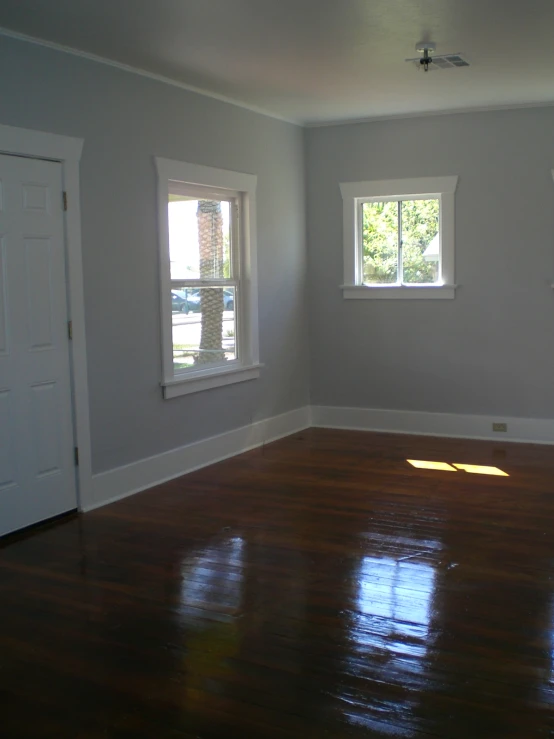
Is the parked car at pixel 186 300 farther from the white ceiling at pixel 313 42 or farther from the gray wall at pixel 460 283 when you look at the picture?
the gray wall at pixel 460 283

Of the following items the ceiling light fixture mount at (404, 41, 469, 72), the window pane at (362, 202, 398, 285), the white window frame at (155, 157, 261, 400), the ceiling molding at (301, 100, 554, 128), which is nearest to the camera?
the ceiling light fixture mount at (404, 41, 469, 72)

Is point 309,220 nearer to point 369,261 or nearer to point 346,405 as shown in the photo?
point 369,261

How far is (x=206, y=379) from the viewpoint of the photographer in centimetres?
581

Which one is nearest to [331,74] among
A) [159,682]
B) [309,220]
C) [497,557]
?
[309,220]

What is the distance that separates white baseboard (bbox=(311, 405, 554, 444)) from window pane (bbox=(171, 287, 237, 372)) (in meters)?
1.41

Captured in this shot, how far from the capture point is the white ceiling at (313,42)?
12.8 feet

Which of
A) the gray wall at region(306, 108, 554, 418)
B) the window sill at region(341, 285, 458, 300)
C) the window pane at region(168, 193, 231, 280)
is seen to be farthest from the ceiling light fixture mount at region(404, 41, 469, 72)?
the window sill at region(341, 285, 458, 300)

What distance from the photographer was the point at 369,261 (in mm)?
7062

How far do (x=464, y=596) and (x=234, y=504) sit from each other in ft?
5.99

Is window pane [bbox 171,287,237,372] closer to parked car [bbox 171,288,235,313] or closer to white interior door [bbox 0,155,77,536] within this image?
parked car [bbox 171,288,235,313]

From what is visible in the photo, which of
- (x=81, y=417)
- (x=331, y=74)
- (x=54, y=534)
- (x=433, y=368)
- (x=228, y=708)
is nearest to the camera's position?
(x=228, y=708)

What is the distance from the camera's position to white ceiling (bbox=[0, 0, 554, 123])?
3889mm

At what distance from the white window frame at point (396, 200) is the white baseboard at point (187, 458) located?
1.30m

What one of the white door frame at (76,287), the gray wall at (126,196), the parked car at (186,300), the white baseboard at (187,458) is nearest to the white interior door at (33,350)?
the white door frame at (76,287)
